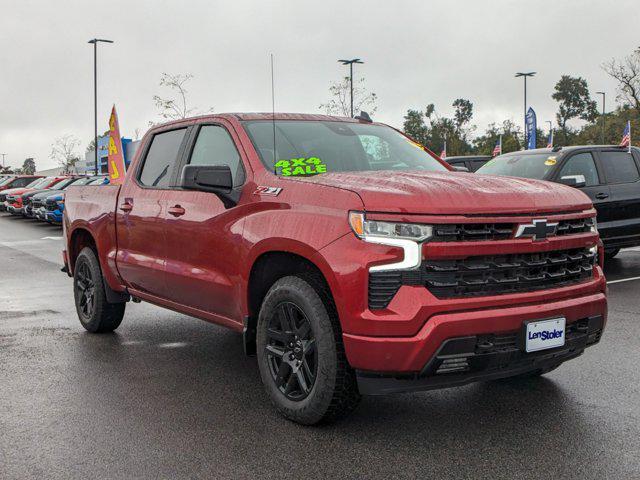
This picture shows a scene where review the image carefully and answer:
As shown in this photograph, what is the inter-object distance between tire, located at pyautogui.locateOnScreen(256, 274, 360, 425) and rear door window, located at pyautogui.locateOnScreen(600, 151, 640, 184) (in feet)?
25.2

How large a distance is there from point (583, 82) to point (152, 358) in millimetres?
105698

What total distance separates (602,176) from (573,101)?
9784cm

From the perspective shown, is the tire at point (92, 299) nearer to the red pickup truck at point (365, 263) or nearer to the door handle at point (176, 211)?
the red pickup truck at point (365, 263)

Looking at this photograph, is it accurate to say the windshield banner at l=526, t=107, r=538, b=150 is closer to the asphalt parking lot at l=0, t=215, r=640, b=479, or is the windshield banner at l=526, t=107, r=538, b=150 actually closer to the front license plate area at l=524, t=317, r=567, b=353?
the asphalt parking lot at l=0, t=215, r=640, b=479

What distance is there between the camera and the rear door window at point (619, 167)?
10703 mm

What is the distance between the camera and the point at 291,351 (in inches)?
173

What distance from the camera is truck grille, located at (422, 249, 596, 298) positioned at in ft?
12.4

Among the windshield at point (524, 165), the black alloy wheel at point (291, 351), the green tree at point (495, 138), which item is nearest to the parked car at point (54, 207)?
the windshield at point (524, 165)

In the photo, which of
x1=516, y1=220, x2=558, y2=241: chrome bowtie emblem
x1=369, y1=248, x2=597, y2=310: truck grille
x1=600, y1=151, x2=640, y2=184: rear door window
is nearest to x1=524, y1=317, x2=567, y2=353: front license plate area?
x1=369, y1=248, x2=597, y2=310: truck grille

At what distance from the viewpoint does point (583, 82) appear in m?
102

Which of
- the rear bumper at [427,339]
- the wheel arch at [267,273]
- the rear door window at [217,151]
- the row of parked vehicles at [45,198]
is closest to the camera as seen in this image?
the rear bumper at [427,339]

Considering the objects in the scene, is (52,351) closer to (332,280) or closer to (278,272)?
(278,272)

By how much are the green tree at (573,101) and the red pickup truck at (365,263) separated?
334ft

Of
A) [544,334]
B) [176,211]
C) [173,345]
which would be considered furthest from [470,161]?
[544,334]
